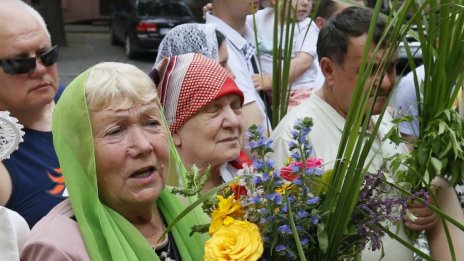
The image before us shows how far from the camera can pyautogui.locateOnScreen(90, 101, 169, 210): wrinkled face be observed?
194 centimetres

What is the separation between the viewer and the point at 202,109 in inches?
103

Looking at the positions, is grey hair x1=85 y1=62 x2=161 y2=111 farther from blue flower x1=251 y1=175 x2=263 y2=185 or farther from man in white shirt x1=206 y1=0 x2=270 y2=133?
man in white shirt x1=206 y1=0 x2=270 y2=133

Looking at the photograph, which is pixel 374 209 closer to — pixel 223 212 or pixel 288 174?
pixel 288 174

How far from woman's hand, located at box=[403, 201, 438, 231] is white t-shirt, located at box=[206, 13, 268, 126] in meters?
1.10

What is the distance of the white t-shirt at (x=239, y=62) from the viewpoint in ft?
11.6

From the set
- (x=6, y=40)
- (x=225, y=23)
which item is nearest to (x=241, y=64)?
(x=225, y=23)

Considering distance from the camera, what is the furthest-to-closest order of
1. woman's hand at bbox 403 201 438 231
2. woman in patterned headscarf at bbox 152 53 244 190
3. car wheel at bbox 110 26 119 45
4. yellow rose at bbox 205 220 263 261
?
car wheel at bbox 110 26 119 45, woman in patterned headscarf at bbox 152 53 244 190, woman's hand at bbox 403 201 438 231, yellow rose at bbox 205 220 263 261

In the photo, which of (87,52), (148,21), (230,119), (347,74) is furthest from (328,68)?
(87,52)

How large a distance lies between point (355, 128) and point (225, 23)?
2.13m

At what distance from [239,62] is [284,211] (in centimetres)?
206

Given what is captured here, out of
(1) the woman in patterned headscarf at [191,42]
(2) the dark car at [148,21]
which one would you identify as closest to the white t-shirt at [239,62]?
(1) the woman in patterned headscarf at [191,42]

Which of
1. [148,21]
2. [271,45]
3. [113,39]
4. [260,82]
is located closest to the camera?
[260,82]

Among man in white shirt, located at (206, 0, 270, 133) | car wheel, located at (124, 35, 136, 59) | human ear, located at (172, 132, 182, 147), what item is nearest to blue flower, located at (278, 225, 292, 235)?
human ear, located at (172, 132, 182, 147)

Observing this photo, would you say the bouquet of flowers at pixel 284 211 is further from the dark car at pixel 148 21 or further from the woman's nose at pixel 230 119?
the dark car at pixel 148 21
